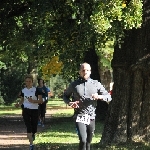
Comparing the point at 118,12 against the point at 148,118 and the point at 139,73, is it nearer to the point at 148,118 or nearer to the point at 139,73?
the point at 139,73

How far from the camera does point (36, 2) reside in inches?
564

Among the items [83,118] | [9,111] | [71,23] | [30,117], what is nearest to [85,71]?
[83,118]

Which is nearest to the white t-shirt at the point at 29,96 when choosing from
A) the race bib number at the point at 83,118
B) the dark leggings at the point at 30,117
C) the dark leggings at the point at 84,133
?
the dark leggings at the point at 30,117

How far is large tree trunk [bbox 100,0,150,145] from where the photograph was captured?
12.8m

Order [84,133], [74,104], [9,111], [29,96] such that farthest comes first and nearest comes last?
1. [9,111]
2. [29,96]
3. [84,133]
4. [74,104]

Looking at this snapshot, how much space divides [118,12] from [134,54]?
183 cm

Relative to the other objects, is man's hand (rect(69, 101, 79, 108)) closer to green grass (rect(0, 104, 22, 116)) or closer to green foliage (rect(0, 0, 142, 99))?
green foliage (rect(0, 0, 142, 99))

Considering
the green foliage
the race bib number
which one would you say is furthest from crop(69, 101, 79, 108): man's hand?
the green foliage

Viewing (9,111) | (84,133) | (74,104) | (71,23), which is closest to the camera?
(74,104)

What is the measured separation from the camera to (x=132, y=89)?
1306 cm

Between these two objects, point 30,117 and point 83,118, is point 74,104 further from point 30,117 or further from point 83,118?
point 30,117

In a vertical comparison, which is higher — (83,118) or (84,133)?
(83,118)

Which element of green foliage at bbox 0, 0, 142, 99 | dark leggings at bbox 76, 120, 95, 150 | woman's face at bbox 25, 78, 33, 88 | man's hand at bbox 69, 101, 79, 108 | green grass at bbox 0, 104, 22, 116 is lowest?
green grass at bbox 0, 104, 22, 116

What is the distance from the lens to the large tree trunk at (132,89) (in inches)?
503
